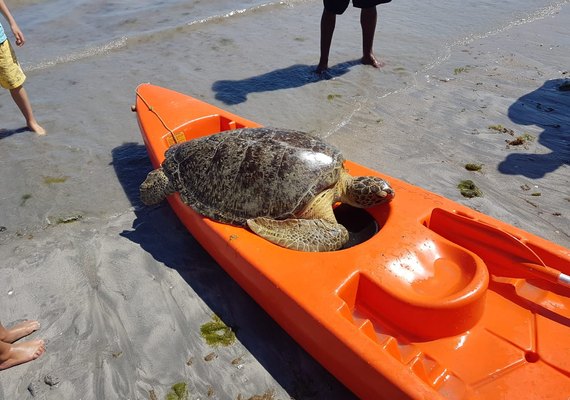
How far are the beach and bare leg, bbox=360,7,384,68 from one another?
0.22 meters

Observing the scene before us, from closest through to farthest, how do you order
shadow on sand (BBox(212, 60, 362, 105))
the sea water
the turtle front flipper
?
the turtle front flipper < the sea water < shadow on sand (BBox(212, 60, 362, 105))

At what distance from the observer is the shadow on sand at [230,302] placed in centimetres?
237

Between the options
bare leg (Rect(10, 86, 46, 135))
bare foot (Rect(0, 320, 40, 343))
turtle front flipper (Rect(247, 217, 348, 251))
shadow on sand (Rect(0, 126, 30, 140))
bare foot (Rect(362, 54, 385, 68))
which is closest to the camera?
bare foot (Rect(0, 320, 40, 343))

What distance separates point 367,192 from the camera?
9.18 feet

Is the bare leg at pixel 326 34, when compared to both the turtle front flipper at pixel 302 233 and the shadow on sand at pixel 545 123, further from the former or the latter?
the turtle front flipper at pixel 302 233

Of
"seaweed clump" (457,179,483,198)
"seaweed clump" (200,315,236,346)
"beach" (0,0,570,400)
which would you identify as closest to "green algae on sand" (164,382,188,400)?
"beach" (0,0,570,400)

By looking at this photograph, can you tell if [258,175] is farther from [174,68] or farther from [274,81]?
[174,68]

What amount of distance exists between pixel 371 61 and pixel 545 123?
8.31 ft

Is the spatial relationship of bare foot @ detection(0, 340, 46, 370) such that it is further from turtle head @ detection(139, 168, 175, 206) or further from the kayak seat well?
the kayak seat well

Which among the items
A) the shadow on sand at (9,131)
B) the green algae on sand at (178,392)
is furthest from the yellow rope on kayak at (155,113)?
the green algae on sand at (178,392)

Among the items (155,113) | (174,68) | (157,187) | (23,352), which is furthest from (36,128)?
(23,352)

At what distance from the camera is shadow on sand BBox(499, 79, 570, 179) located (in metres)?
4.03

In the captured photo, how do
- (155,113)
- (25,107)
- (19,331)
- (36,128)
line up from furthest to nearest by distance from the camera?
(36,128) → (25,107) → (155,113) → (19,331)

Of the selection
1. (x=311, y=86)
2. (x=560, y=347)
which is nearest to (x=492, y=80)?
(x=311, y=86)
